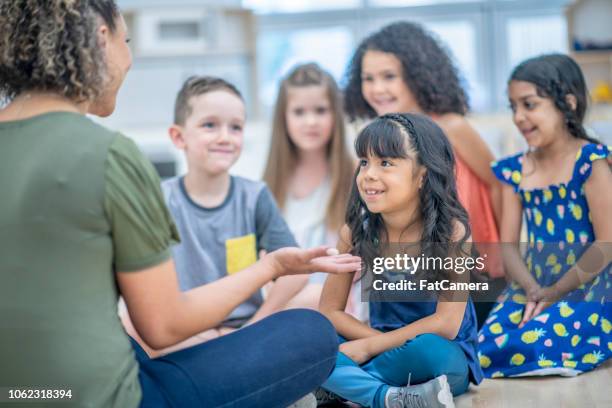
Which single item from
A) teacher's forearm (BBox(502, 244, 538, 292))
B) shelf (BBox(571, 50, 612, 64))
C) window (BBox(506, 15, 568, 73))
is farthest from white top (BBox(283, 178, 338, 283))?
window (BBox(506, 15, 568, 73))

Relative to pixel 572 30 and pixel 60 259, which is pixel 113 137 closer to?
pixel 60 259

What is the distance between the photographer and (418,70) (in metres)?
2.23

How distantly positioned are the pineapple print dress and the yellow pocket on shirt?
619 millimetres

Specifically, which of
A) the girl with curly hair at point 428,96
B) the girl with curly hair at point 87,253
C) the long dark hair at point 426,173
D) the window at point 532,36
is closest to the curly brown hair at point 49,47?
the girl with curly hair at point 87,253

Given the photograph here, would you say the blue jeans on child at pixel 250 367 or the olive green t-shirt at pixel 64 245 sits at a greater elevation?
the olive green t-shirt at pixel 64 245

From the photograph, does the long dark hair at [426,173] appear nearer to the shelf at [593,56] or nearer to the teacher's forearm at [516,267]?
the teacher's forearm at [516,267]

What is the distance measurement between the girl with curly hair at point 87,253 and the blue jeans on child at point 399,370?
0.36 m

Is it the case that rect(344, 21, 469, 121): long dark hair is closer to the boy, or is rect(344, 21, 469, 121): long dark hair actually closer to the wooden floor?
the boy

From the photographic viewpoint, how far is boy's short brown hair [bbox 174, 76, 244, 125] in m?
2.06

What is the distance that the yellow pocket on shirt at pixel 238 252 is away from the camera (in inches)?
78.0

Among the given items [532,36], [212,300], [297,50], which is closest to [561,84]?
[212,300]

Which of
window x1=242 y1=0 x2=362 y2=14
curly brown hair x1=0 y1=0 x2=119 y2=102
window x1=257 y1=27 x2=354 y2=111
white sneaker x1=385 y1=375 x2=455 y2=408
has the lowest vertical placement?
white sneaker x1=385 y1=375 x2=455 y2=408

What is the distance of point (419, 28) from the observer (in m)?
2.37

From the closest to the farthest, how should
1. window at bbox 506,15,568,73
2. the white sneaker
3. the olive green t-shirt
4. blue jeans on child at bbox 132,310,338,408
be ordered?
1. the olive green t-shirt
2. blue jeans on child at bbox 132,310,338,408
3. the white sneaker
4. window at bbox 506,15,568,73
